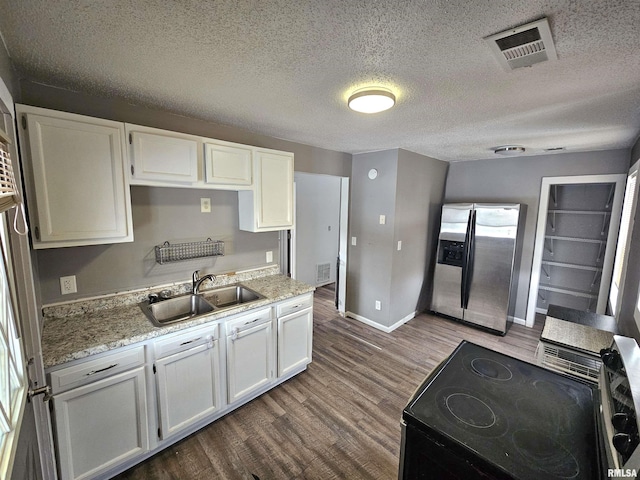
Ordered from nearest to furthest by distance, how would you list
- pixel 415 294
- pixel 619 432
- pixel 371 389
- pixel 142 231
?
1. pixel 619 432
2. pixel 142 231
3. pixel 371 389
4. pixel 415 294

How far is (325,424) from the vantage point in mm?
2125

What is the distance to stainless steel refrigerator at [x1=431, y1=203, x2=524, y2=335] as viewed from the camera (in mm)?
3434

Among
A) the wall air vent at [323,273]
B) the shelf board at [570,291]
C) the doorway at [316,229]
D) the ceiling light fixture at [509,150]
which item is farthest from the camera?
the wall air vent at [323,273]

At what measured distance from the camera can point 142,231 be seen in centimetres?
215

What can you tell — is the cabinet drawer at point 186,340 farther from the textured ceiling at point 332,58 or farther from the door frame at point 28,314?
the textured ceiling at point 332,58

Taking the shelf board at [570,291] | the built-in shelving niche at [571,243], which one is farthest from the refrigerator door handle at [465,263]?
the shelf board at [570,291]

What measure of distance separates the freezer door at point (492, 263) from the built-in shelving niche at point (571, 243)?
607mm

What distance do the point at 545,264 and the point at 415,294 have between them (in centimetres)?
213

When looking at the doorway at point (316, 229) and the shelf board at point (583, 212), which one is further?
the doorway at point (316, 229)

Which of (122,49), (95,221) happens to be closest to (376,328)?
(95,221)

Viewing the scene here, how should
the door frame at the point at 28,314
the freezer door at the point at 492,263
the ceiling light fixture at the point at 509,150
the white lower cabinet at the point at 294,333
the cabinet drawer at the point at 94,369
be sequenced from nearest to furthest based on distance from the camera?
the door frame at the point at 28,314, the cabinet drawer at the point at 94,369, the white lower cabinet at the point at 294,333, the ceiling light fixture at the point at 509,150, the freezer door at the point at 492,263

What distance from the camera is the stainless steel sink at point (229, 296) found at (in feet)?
7.99

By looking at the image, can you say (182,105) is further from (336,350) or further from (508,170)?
(508,170)

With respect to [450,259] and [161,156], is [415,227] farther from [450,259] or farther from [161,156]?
[161,156]
